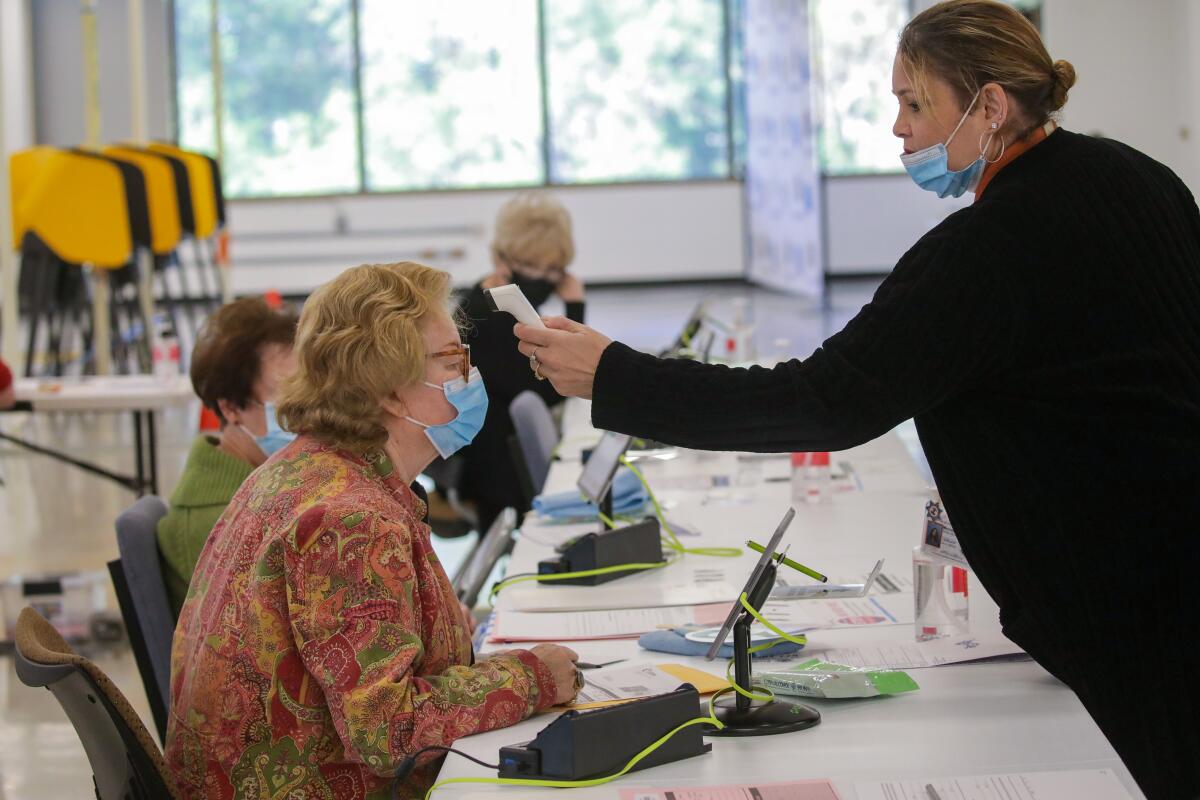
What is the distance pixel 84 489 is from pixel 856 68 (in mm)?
9081

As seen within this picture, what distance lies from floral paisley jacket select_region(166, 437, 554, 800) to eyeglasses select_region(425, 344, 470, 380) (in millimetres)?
200

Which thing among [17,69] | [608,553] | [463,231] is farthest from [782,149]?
[608,553]

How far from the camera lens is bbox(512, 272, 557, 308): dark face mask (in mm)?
4512

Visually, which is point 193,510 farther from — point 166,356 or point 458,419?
point 166,356

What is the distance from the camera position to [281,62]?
45.3 ft

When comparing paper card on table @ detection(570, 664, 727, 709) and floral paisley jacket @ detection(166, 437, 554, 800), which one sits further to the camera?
paper card on table @ detection(570, 664, 727, 709)

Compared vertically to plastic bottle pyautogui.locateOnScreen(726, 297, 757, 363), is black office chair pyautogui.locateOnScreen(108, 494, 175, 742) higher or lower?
lower

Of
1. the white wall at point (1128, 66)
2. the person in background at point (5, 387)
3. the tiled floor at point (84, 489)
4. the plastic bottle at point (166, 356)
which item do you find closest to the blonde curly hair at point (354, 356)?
the tiled floor at point (84, 489)

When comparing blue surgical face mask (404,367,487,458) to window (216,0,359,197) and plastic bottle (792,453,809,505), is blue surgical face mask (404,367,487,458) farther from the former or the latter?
window (216,0,359,197)

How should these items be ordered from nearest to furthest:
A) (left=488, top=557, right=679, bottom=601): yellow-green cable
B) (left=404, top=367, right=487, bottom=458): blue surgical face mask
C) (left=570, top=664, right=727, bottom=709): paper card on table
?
(left=570, top=664, right=727, bottom=709): paper card on table → (left=404, top=367, right=487, bottom=458): blue surgical face mask → (left=488, top=557, right=679, bottom=601): yellow-green cable

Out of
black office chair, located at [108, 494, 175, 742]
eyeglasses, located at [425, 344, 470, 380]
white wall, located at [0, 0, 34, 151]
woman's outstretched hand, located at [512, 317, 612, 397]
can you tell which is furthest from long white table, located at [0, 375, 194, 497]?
white wall, located at [0, 0, 34, 151]

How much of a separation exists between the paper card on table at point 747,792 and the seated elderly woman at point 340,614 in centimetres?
26

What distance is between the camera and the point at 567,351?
171cm

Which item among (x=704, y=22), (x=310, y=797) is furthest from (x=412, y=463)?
(x=704, y=22)
